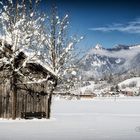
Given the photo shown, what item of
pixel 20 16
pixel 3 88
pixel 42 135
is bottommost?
pixel 42 135

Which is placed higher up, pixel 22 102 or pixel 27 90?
pixel 27 90

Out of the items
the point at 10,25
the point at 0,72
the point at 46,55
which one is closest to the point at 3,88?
the point at 0,72

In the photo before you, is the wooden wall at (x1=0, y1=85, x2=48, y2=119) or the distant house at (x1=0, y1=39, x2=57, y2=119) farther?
the wooden wall at (x1=0, y1=85, x2=48, y2=119)

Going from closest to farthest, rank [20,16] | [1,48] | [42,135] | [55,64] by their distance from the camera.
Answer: [42,135], [1,48], [20,16], [55,64]

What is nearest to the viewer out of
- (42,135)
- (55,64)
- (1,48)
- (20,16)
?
(42,135)

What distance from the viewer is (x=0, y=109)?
115 feet

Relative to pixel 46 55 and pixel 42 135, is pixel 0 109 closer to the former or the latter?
pixel 46 55

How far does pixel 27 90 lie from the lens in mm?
35688

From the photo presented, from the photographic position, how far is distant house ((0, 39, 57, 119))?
114 ft

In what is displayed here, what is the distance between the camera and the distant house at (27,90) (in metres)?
34.9

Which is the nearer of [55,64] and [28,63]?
[28,63]

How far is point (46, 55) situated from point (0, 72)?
788cm

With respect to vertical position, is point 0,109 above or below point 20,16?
below

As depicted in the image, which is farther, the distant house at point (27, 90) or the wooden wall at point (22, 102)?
the wooden wall at point (22, 102)
